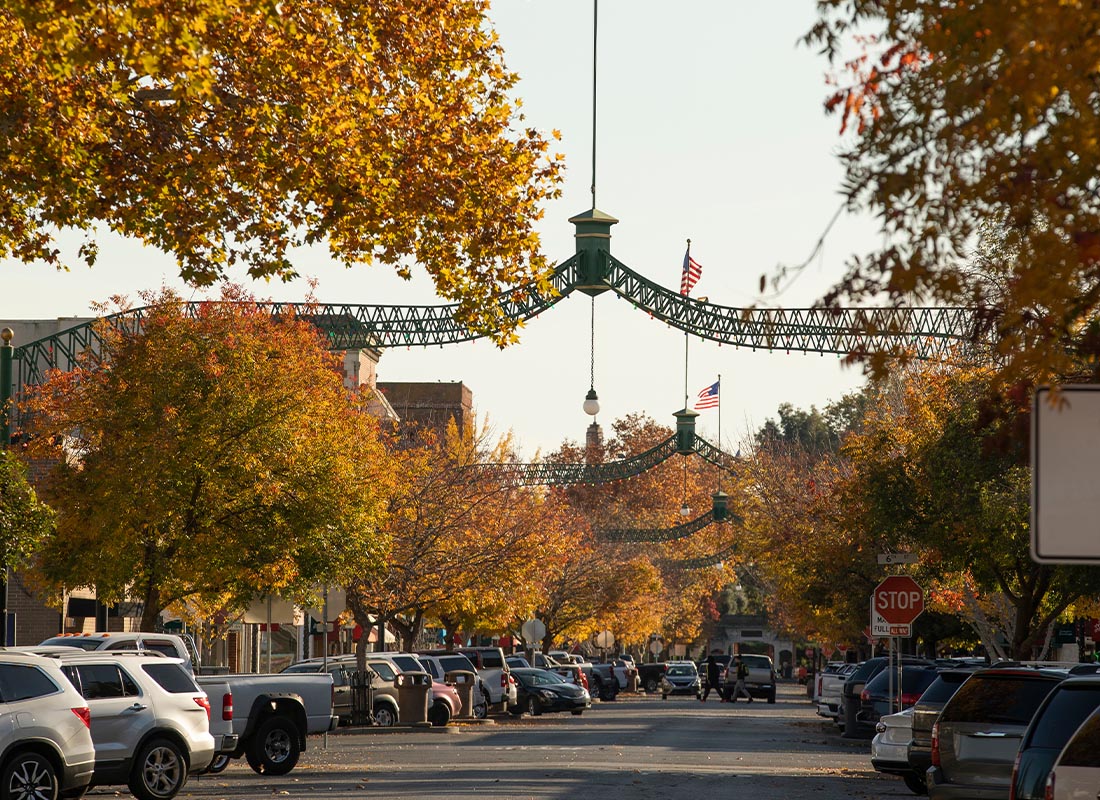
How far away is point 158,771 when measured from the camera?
19469 mm

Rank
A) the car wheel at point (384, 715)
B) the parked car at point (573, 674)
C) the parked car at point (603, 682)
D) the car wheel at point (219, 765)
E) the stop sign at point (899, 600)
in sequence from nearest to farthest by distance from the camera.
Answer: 1. the car wheel at point (219, 765)
2. the stop sign at point (899, 600)
3. the car wheel at point (384, 715)
4. the parked car at point (573, 674)
5. the parked car at point (603, 682)

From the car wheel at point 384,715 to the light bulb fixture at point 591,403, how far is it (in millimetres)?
18319

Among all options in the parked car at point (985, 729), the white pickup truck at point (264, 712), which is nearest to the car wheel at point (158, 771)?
the white pickup truck at point (264, 712)

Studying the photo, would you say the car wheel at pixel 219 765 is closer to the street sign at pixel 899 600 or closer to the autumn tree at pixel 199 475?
the autumn tree at pixel 199 475

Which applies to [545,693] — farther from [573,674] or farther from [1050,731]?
[1050,731]

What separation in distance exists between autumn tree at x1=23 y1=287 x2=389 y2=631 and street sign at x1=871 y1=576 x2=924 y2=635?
9869mm

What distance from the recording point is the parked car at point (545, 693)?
51031 mm

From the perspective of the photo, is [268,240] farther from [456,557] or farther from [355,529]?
[456,557]

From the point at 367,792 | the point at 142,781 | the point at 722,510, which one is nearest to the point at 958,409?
the point at 367,792

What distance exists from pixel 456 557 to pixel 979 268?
22705mm

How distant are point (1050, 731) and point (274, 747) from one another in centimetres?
1406

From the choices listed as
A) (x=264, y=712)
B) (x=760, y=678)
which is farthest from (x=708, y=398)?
(x=264, y=712)

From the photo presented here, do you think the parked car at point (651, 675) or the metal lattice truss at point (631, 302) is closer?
the metal lattice truss at point (631, 302)

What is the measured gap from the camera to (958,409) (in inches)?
1272
